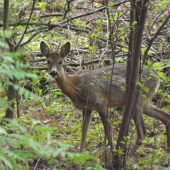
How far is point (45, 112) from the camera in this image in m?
7.96

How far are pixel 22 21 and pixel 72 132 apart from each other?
2.51 m

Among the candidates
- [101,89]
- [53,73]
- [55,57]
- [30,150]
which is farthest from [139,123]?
[30,150]

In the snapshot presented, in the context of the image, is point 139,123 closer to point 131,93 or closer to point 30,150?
point 131,93

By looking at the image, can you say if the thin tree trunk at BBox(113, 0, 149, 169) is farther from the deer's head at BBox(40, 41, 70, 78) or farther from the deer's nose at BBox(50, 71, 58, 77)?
the deer's head at BBox(40, 41, 70, 78)

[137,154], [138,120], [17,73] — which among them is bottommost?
[137,154]

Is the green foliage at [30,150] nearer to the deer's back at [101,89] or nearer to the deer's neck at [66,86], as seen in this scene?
the deer's back at [101,89]

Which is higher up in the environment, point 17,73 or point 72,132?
point 17,73

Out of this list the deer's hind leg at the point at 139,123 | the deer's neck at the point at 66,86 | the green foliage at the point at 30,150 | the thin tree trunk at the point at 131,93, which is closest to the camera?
the green foliage at the point at 30,150

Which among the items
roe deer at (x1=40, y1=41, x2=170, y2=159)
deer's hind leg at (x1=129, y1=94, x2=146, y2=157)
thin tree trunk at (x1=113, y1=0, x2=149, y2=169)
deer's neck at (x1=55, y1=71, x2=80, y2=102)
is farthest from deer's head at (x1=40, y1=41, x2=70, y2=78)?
thin tree trunk at (x1=113, y1=0, x2=149, y2=169)

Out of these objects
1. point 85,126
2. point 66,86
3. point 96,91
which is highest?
point 66,86

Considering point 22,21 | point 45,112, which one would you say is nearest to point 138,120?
point 45,112

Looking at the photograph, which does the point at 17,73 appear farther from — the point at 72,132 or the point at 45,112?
the point at 45,112

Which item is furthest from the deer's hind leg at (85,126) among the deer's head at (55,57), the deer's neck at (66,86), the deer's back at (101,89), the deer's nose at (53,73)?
the deer's head at (55,57)

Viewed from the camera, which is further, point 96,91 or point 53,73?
point 96,91
